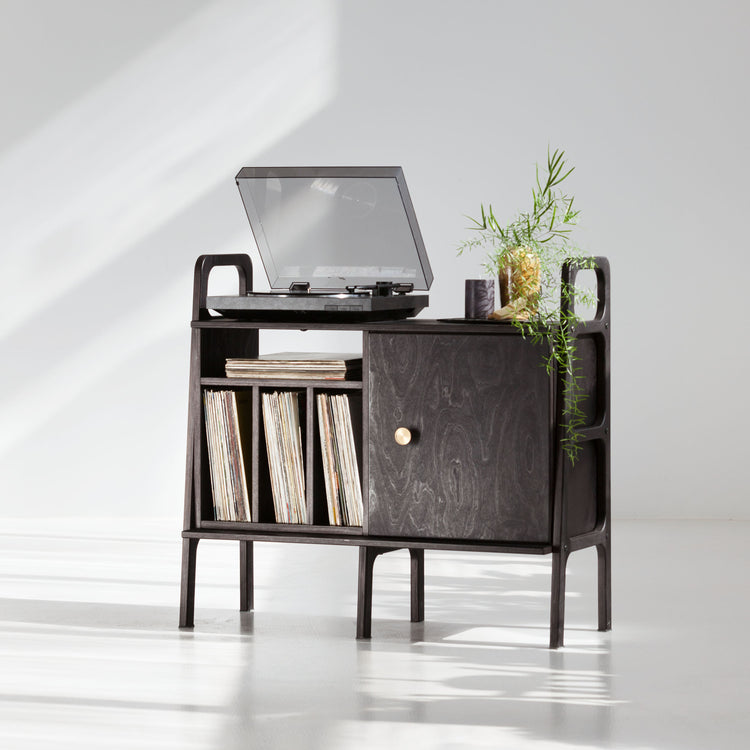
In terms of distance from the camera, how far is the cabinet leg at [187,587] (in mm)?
3730

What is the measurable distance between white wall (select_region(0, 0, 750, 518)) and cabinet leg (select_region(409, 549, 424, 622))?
2333 mm

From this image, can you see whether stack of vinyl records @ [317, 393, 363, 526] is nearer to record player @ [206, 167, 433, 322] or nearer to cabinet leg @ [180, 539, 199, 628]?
record player @ [206, 167, 433, 322]

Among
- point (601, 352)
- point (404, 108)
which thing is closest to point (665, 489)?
point (404, 108)

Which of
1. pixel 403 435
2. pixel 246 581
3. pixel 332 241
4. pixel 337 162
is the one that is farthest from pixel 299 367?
pixel 337 162

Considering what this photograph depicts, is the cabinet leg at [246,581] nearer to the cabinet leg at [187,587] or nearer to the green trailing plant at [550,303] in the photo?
the cabinet leg at [187,587]

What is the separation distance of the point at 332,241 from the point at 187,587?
3.48 feet


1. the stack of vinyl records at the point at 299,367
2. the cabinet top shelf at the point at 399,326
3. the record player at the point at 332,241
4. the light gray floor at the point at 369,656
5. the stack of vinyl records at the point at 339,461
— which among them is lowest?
the light gray floor at the point at 369,656

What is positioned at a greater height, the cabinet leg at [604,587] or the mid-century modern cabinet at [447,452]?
the mid-century modern cabinet at [447,452]

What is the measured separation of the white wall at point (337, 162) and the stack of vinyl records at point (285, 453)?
2.50 meters

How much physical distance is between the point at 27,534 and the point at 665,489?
2.78 meters

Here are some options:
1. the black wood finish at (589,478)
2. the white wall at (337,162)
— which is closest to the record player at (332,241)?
the black wood finish at (589,478)

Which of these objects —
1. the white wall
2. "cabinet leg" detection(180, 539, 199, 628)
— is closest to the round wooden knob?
"cabinet leg" detection(180, 539, 199, 628)

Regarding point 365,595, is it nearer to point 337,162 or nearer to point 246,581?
point 246,581

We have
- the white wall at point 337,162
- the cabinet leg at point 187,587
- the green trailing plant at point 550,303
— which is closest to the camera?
the green trailing plant at point 550,303
